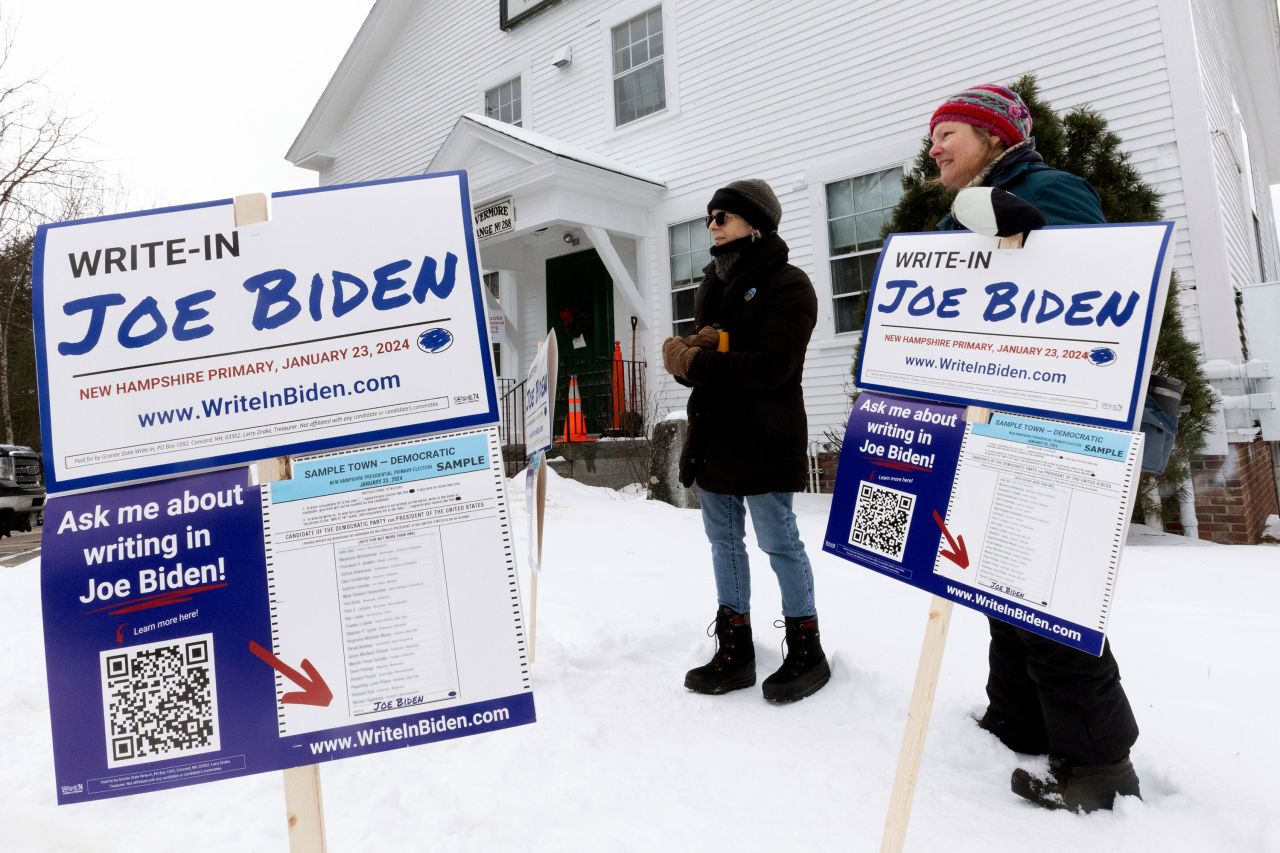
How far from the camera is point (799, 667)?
2.62 metres

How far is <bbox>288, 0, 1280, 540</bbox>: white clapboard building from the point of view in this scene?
19.9 ft

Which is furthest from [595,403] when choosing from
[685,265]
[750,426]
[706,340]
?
[750,426]

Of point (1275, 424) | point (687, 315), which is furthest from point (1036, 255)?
point (687, 315)

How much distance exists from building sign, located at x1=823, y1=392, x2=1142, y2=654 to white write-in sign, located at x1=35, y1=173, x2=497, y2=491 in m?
1.02

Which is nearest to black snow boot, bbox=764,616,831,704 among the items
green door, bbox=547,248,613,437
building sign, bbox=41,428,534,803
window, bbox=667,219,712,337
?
building sign, bbox=41,428,534,803

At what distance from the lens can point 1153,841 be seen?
169cm

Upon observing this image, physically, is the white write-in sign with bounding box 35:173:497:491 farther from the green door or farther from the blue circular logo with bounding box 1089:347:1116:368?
the green door

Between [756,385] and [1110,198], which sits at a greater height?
[1110,198]

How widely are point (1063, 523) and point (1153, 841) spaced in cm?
82

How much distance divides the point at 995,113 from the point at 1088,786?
5.76 feet

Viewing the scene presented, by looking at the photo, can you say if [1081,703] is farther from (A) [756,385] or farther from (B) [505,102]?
(B) [505,102]

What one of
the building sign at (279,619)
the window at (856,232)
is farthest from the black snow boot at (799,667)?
the window at (856,232)

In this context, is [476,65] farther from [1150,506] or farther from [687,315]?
[1150,506]

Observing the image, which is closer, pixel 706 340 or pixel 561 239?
pixel 706 340
